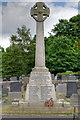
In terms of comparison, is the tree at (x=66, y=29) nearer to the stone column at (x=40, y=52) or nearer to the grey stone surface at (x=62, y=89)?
the grey stone surface at (x=62, y=89)

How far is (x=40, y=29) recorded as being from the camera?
9984mm

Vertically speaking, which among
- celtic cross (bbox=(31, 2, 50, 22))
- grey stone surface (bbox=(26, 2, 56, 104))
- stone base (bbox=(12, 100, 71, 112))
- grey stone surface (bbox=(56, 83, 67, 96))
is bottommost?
stone base (bbox=(12, 100, 71, 112))

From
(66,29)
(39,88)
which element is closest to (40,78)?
(39,88)

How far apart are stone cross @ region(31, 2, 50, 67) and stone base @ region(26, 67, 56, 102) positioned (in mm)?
749

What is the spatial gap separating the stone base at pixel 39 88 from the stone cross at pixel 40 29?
0.75 m

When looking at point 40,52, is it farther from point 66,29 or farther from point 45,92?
point 66,29

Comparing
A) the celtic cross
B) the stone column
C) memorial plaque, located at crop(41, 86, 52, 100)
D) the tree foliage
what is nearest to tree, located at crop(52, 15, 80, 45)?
the tree foliage

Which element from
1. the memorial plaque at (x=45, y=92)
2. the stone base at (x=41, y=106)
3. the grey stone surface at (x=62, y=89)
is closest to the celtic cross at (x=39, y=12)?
the memorial plaque at (x=45, y=92)

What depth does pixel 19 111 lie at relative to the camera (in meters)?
8.64

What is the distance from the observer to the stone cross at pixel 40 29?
9.70m

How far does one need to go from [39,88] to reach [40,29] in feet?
12.1

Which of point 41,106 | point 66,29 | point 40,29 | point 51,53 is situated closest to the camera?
point 41,106

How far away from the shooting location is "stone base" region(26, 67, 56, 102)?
9211 mm

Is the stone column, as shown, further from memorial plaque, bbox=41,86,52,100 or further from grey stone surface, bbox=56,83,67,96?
grey stone surface, bbox=56,83,67,96
